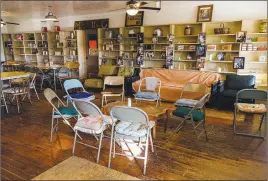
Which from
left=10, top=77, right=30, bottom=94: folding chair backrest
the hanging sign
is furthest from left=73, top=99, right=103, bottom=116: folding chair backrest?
the hanging sign

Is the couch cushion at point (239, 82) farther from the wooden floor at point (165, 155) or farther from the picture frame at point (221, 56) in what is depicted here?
the wooden floor at point (165, 155)

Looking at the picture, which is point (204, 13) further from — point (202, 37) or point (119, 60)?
point (119, 60)

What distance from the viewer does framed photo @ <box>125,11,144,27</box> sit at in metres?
6.50

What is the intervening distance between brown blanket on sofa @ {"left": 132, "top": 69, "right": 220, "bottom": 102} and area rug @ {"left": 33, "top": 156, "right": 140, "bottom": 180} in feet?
11.3

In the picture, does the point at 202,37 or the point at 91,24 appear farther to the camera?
the point at 91,24

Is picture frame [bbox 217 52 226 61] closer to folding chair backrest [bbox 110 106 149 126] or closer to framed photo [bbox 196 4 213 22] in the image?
framed photo [bbox 196 4 213 22]

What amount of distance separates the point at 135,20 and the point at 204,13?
207 cm

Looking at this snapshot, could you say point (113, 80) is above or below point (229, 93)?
above

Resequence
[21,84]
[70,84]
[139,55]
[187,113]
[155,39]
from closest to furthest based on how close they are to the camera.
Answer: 1. [187,113]
2. [70,84]
3. [21,84]
4. [155,39]
5. [139,55]

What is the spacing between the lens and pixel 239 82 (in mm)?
4965

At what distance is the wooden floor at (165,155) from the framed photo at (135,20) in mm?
3775

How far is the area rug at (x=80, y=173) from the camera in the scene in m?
1.99

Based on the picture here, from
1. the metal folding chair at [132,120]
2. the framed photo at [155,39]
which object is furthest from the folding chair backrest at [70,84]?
the framed photo at [155,39]

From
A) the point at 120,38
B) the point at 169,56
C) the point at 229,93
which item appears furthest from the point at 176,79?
the point at 120,38
